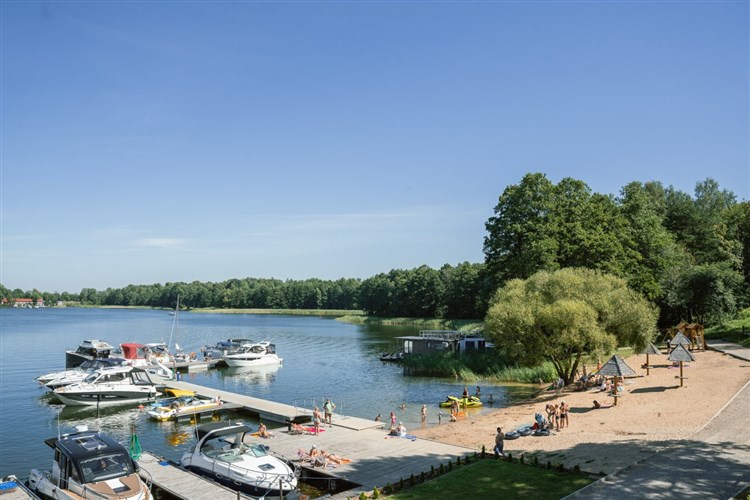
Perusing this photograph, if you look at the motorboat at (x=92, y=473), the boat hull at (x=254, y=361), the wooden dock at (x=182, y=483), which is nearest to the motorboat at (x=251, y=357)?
the boat hull at (x=254, y=361)

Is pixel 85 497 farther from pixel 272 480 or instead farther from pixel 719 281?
pixel 719 281

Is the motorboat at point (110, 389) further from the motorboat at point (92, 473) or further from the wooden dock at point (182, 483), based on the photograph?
the motorboat at point (92, 473)

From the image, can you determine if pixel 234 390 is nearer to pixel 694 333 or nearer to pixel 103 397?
pixel 103 397

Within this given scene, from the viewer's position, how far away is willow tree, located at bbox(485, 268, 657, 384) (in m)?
39.5

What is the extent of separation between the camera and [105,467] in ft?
60.8

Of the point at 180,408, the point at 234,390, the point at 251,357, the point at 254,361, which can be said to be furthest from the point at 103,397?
the point at 251,357

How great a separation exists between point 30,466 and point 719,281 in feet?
208

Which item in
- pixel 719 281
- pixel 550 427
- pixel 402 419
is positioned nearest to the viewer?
pixel 550 427

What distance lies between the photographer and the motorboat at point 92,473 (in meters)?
17.8

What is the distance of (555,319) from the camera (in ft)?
129

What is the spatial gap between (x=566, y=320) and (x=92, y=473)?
30942mm

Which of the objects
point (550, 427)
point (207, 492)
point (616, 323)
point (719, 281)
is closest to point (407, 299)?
point (719, 281)

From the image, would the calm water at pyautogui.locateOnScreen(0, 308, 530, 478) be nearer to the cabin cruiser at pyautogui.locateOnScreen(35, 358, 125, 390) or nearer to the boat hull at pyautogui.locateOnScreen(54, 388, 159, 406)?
the boat hull at pyautogui.locateOnScreen(54, 388, 159, 406)

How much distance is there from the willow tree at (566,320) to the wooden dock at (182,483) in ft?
85.7
